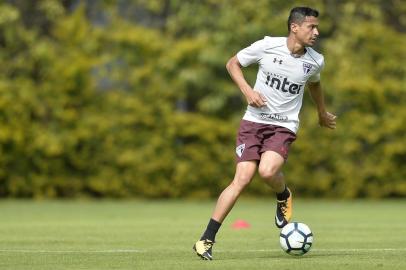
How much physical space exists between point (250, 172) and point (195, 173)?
13.5m

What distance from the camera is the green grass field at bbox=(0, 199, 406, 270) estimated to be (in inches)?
358

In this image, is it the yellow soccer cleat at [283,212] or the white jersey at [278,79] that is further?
the yellow soccer cleat at [283,212]

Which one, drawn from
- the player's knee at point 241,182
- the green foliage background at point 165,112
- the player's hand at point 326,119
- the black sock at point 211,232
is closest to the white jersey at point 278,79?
the player's knee at point 241,182

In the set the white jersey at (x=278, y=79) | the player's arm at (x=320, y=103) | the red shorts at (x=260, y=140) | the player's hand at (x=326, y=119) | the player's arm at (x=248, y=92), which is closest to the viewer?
the player's arm at (x=248, y=92)

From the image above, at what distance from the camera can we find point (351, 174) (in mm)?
23078

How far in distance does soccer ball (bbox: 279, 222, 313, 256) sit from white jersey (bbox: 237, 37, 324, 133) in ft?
3.29

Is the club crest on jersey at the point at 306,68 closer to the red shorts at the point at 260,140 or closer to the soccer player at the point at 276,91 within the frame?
the soccer player at the point at 276,91

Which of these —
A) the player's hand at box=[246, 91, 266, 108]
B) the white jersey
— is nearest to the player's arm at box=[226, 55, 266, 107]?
the player's hand at box=[246, 91, 266, 108]

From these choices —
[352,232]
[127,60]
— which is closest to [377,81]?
[127,60]

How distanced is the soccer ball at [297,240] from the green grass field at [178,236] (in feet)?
0.37

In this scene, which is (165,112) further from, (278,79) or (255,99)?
(255,99)

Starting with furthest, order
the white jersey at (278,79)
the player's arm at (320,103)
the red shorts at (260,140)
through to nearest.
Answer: the player's arm at (320,103) < the white jersey at (278,79) < the red shorts at (260,140)

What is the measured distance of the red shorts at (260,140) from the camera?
391 inches

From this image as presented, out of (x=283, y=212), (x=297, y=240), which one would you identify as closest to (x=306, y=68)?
(x=283, y=212)
